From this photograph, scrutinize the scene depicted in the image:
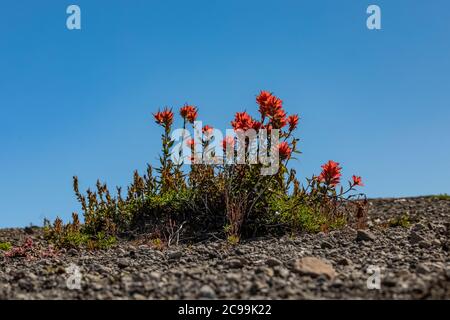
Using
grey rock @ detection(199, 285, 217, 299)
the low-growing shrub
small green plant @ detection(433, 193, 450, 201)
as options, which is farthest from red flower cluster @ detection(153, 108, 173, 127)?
small green plant @ detection(433, 193, 450, 201)

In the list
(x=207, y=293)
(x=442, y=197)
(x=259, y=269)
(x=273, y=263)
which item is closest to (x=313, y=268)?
(x=259, y=269)

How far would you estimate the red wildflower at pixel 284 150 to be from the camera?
28.1ft

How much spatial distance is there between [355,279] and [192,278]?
50.0 inches

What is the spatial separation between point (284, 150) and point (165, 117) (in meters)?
2.11

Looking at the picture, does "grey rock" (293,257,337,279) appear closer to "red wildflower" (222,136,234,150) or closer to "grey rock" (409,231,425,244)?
"grey rock" (409,231,425,244)

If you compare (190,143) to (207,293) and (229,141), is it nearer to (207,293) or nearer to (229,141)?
(229,141)

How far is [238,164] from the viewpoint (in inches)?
354

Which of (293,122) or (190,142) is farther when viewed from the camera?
(190,142)

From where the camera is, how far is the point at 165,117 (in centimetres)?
964

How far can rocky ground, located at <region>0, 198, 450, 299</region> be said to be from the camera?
4.44m

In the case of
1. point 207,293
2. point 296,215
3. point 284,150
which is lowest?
point 207,293

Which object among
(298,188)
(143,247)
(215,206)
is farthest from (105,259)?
(298,188)
